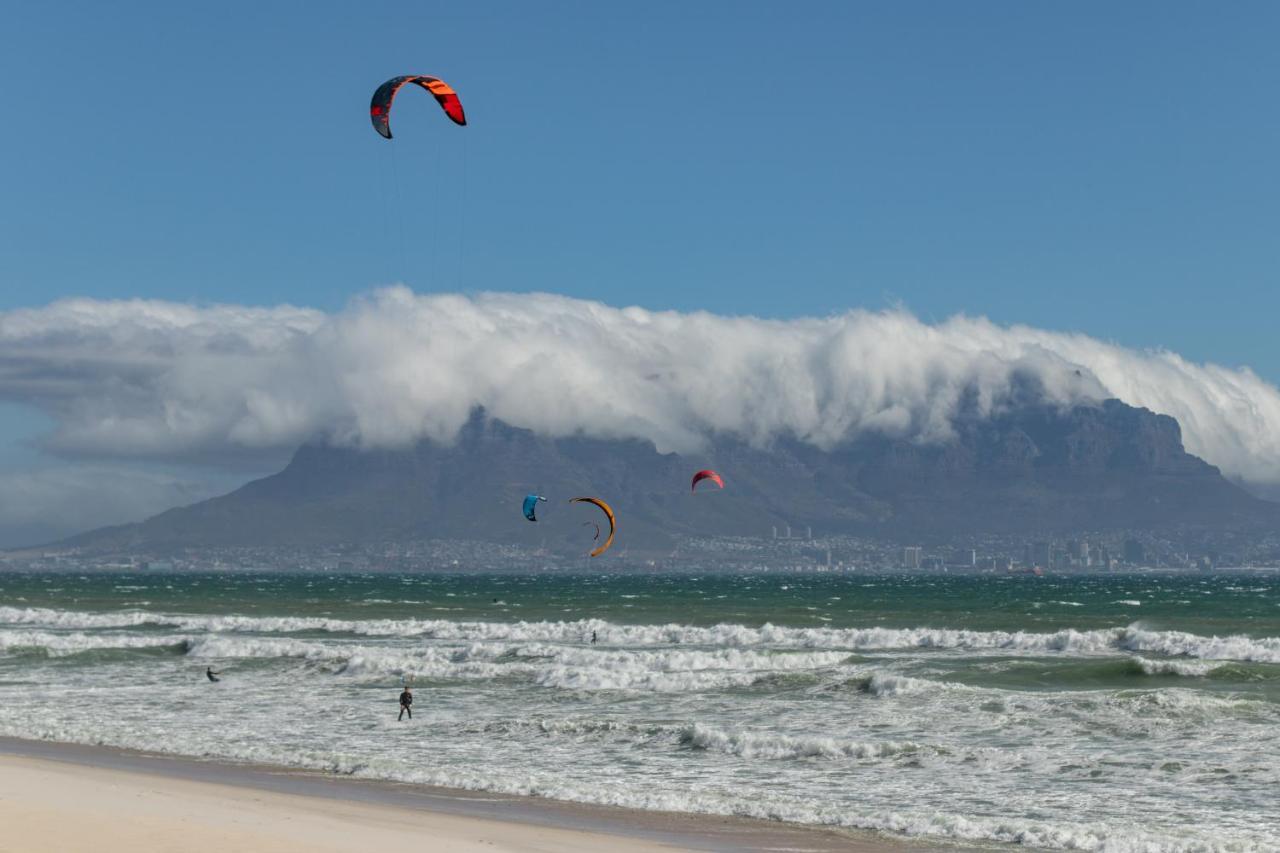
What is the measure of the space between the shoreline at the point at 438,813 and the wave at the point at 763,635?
3199cm

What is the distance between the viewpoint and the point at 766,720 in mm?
32375

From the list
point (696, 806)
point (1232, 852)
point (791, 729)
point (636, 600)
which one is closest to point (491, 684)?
point (791, 729)

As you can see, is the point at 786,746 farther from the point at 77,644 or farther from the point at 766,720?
the point at 77,644

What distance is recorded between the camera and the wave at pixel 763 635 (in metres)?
53.2

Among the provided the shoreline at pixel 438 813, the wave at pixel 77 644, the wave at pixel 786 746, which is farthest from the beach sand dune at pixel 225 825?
the wave at pixel 77 644

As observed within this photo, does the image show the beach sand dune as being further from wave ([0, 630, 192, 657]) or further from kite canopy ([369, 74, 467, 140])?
Result: wave ([0, 630, 192, 657])

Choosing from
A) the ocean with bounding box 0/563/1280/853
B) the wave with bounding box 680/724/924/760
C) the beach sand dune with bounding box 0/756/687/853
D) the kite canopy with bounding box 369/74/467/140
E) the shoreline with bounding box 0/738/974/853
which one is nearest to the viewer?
the beach sand dune with bounding box 0/756/687/853

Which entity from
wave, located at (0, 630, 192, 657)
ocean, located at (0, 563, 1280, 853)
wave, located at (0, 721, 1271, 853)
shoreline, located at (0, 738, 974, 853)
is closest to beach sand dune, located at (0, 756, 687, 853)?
shoreline, located at (0, 738, 974, 853)

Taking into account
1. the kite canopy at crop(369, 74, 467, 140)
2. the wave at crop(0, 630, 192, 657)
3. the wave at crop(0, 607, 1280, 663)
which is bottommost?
the wave at crop(0, 630, 192, 657)

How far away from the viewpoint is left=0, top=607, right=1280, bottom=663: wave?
5325 centimetres

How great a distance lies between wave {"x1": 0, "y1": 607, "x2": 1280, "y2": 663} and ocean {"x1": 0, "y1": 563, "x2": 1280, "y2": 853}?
0.92 ft

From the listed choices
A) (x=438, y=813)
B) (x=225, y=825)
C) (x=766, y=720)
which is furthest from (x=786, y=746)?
(x=225, y=825)

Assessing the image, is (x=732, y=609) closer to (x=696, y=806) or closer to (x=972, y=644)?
(x=972, y=644)

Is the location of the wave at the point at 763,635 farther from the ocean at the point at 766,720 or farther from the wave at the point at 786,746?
the wave at the point at 786,746
